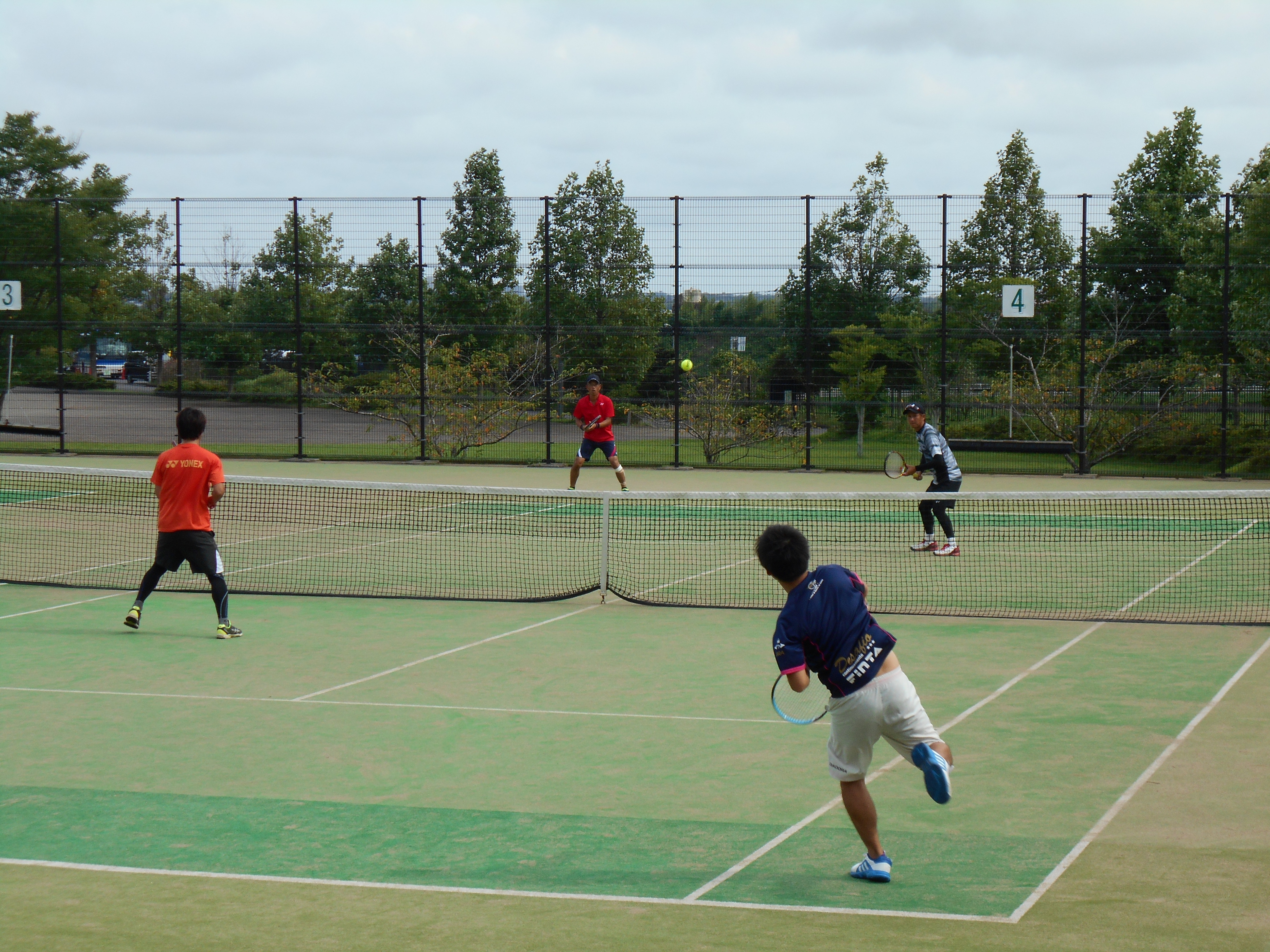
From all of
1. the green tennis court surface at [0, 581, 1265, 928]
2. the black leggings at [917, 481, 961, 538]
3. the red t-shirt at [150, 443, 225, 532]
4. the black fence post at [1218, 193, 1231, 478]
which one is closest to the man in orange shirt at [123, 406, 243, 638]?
the red t-shirt at [150, 443, 225, 532]

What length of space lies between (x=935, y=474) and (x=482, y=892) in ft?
32.4

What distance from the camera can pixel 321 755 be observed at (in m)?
6.86

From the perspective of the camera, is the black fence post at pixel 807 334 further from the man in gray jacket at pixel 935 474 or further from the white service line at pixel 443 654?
the white service line at pixel 443 654

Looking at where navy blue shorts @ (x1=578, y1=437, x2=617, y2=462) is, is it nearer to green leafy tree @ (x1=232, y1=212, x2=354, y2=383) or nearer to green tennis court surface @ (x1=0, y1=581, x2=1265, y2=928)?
green leafy tree @ (x1=232, y1=212, x2=354, y2=383)

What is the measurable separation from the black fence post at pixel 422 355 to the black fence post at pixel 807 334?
6503 mm

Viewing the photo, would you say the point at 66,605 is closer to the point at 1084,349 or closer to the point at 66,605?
Result: the point at 66,605

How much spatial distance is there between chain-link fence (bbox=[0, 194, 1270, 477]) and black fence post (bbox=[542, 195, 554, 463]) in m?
0.06

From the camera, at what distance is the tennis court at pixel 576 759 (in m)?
5.09

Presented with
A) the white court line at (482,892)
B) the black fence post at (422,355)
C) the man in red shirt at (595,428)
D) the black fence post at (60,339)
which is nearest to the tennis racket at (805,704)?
the white court line at (482,892)

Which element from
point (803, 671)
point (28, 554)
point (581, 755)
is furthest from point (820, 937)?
point (28, 554)

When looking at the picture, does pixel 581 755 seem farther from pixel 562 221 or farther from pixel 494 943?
pixel 562 221

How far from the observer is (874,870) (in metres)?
5.02

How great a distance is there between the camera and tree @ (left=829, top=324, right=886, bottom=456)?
895 inches

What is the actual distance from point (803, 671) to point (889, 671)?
0.35 m
